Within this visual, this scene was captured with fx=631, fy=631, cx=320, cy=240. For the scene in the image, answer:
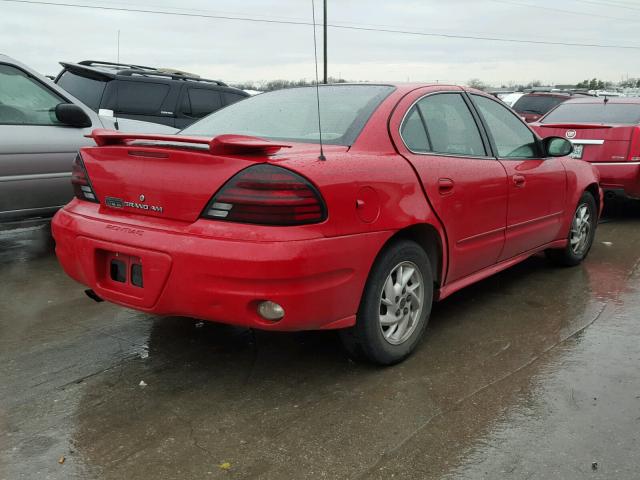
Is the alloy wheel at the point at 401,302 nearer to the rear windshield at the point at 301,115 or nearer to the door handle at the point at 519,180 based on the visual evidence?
the rear windshield at the point at 301,115

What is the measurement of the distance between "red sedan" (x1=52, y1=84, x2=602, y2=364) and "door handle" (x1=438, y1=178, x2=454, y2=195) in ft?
0.04

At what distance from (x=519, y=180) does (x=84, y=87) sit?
21.2 feet

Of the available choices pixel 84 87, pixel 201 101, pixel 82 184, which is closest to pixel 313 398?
pixel 82 184

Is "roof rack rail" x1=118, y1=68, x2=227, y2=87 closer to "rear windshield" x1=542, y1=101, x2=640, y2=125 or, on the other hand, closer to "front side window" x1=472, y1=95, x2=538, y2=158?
"rear windshield" x1=542, y1=101, x2=640, y2=125

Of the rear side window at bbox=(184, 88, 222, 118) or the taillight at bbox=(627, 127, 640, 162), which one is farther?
the rear side window at bbox=(184, 88, 222, 118)

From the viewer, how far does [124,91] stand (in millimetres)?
8516

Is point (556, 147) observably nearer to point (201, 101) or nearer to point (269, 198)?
point (269, 198)

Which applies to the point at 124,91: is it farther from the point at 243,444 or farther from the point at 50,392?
the point at 243,444

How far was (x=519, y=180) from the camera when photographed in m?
4.24

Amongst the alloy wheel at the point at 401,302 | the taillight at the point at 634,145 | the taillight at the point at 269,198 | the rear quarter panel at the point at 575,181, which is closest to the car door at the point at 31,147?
the taillight at the point at 269,198

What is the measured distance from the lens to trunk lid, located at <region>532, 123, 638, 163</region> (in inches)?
287

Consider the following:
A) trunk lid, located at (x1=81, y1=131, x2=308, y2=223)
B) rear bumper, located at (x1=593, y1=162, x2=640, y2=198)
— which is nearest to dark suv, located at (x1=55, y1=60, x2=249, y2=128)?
trunk lid, located at (x1=81, y1=131, x2=308, y2=223)

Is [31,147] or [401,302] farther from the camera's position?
[31,147]

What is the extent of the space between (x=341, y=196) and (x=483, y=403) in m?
1.17
